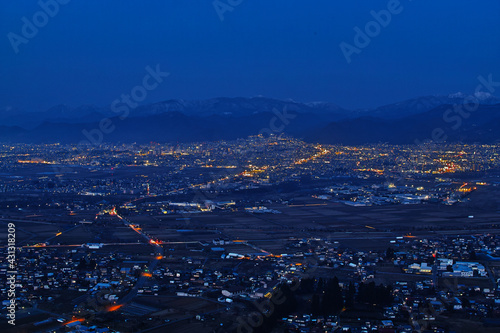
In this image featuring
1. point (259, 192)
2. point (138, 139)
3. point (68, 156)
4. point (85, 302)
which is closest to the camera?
point (85, 302)

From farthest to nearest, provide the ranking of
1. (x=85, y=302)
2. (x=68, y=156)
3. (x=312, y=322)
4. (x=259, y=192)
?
(x=68, y=156)
(x=259, y=192)
(x=85, y=302)
(x=312, y=322)

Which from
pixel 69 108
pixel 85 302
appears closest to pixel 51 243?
pixel 85 302

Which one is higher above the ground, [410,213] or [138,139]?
[138,139]

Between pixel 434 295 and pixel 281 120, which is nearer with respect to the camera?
pixel 434 295

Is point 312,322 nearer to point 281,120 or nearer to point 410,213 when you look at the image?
point 410,213

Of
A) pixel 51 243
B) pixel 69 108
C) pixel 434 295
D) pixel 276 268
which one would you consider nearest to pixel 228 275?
pixel 276 268

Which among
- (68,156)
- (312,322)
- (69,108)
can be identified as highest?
(69,108)

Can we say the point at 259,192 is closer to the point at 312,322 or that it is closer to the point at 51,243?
the point at 51,243
